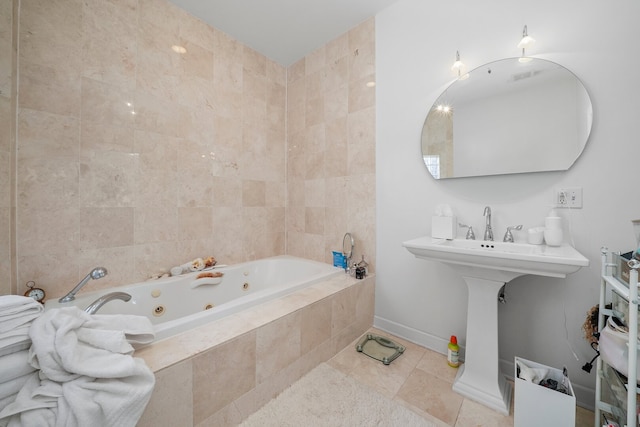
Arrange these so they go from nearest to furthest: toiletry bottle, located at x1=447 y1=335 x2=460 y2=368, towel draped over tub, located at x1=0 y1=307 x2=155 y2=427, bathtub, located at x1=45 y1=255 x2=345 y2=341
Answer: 1. towel draped over tub, located at x1=0 y1=307 x2=155 y2=427
2. bathtub, located at x1=45 y1=255 x2=345 y2=341
3. toiletry bottle, located at x1=447 y1=335 x2=460 y2=368

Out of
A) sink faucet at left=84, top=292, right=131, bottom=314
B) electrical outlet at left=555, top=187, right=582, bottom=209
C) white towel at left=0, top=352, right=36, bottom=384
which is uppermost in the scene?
electrical outlet at left=555, top=187, right=582, bottom=209

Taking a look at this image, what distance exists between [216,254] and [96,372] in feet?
4.64

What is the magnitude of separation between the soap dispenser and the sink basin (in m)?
0.03

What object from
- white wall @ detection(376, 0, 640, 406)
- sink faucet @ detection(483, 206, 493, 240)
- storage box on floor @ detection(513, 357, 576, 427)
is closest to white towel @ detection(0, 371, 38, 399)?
storage box on floor @ detection(513, 357, 576, 427)

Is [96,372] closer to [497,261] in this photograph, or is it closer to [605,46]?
[497,261]

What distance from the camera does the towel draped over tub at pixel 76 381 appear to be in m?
0.67

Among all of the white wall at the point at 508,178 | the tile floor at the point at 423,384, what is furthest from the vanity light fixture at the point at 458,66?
the tile floor at the point at 423,384

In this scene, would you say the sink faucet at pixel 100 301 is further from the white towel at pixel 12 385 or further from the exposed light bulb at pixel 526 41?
the exposed light bulb at pixel 526 41

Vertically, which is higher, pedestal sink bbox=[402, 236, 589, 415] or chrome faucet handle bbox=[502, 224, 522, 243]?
chrome faucet handle bbox=[502, 224, 522, 243]

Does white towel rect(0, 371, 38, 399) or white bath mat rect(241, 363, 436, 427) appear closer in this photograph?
white towel rect(0, 371, 38, 399)

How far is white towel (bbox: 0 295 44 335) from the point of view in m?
0.76

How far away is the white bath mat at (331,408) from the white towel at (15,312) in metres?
0.95

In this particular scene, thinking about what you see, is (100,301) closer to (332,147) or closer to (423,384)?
(423,384)

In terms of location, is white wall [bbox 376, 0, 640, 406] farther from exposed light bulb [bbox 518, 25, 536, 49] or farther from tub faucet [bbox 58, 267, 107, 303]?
tub faucet [bbox 58, 267, 107, 303]
